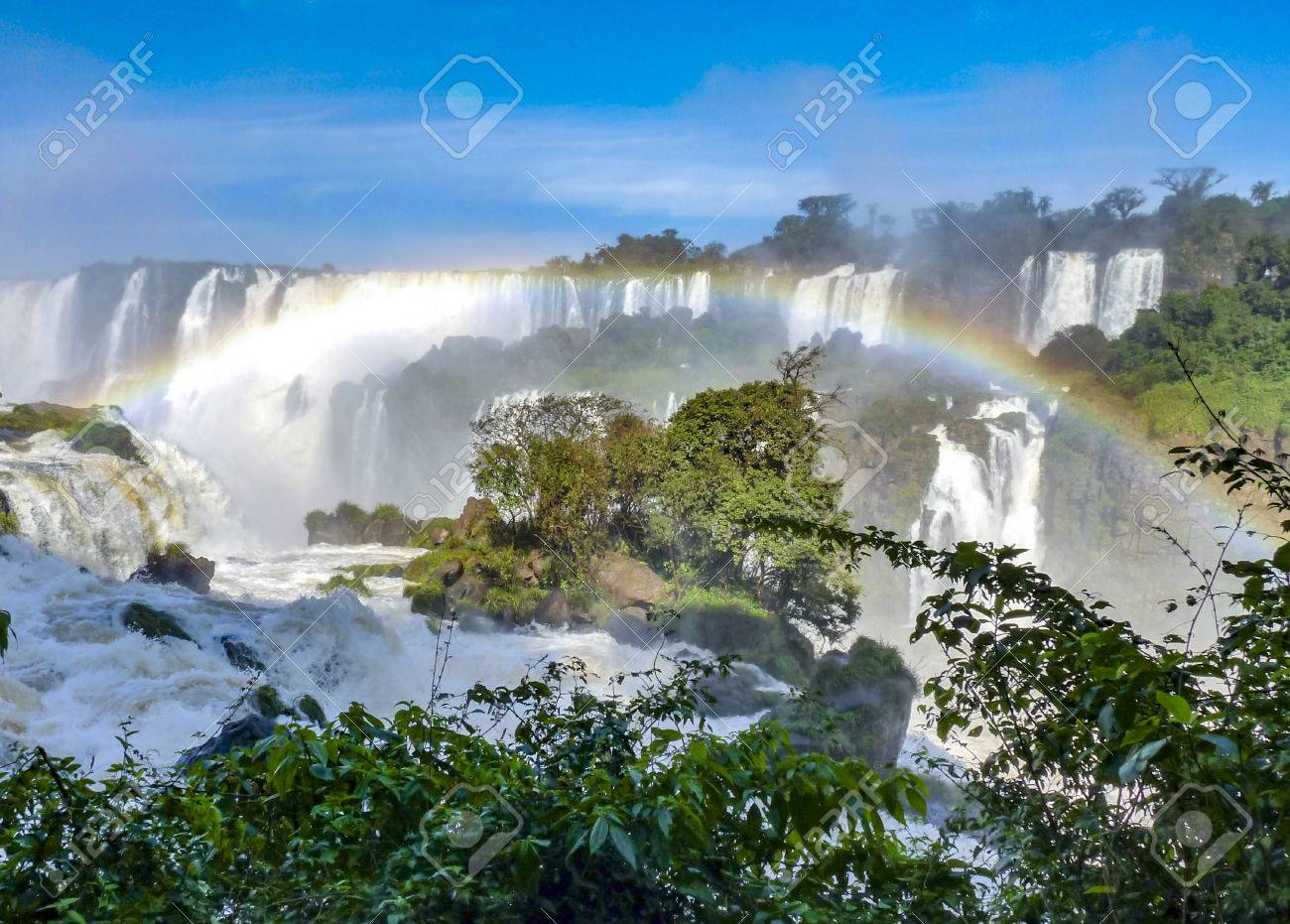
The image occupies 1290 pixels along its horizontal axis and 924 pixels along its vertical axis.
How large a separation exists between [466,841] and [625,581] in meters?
5.85

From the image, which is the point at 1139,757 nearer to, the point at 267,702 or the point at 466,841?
the point at 466,841

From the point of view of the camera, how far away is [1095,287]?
32.7 ft

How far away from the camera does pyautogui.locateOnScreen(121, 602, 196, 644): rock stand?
5.86 meters

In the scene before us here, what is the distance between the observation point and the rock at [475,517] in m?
7.11

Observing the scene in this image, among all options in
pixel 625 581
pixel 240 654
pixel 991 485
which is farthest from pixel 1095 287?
pixel 240 654

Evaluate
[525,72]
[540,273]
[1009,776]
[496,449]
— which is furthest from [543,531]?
[1009,776]

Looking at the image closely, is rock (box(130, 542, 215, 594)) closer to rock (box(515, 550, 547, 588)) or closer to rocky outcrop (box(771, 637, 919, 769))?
rock (box(515, 550, 547, 588))

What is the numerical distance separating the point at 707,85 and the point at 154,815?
7.18 meters

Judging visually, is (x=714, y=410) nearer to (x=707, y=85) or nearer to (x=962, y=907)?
(x=707, y=85)

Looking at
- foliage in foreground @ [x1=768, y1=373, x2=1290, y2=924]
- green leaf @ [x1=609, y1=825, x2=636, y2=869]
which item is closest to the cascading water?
foliage in foreground @ [x1=768, y1=373, x2=1290, y2=924]

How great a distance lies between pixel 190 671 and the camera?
214 inches

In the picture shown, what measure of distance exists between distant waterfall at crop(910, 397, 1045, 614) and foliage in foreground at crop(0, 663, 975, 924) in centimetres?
774

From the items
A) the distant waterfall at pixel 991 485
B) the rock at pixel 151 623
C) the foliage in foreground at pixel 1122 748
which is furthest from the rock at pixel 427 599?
the foliage in foreground at pixel 1122 748

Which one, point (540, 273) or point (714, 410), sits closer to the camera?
point (714, 410)
